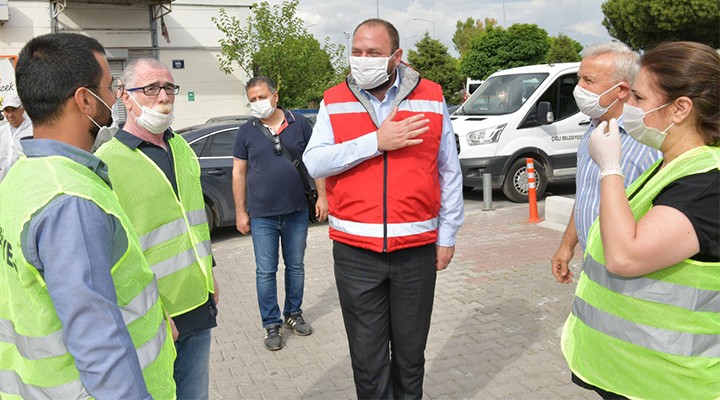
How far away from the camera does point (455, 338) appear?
17.2ft

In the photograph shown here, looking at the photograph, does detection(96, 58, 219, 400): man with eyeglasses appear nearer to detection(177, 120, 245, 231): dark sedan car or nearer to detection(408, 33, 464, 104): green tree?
detection(177, 120, 245, 231): dark sedan car

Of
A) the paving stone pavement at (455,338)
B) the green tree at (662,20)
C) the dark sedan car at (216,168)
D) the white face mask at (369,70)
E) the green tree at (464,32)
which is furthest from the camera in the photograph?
the green tree at (464,32)

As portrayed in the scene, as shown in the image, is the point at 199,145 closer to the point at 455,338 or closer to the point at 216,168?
the point at 216,168

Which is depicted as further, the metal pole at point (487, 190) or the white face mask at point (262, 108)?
the metal pole at point (487, 190)

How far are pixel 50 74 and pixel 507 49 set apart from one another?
1763 inches

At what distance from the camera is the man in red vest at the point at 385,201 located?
3271mm

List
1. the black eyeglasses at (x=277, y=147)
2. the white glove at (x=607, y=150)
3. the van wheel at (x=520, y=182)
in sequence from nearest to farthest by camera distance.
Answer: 1. the white glove at (x=607, y=150)
2. the black eyeglasses at (x=277, y=147)
3. the van wheel at (x=520, y=182)

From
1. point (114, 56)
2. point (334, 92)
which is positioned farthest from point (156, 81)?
point (114, 56)

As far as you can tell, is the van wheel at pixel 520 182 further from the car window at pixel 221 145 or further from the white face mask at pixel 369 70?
the white face mask at pixel 369 70

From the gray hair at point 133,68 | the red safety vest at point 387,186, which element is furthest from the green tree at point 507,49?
the gray hair at point 133,68

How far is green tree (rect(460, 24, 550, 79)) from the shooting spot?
Answer: 145ft

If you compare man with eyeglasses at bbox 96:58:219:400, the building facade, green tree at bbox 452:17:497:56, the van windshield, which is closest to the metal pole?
the van windshield

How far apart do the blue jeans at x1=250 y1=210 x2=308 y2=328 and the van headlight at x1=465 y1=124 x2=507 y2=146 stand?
6347mm

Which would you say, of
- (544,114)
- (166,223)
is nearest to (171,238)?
(166,223)
